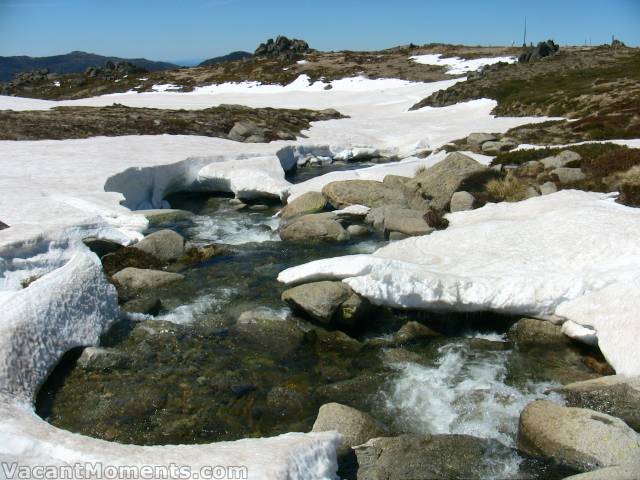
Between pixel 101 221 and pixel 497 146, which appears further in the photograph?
pixel 497 146

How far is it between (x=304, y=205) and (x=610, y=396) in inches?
542

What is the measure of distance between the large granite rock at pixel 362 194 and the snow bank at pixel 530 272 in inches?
230

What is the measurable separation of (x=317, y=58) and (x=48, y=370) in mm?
103073

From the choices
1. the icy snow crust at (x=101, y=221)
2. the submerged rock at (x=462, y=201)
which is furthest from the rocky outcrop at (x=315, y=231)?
the icy snow crust at (x=101, y=221)

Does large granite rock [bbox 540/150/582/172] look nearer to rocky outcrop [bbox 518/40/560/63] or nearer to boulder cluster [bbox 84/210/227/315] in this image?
boulder cluster [bbox 84/210/227/315]

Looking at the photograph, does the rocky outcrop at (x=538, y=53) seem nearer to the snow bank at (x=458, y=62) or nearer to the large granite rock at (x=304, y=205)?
the snow bank at (x=458, y=62)

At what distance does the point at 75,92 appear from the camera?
91.4 metres

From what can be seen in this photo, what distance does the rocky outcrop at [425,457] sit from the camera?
6.87 meters

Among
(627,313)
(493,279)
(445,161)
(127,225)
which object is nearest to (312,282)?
(493,279)

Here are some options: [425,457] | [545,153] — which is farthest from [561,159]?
[425,457]

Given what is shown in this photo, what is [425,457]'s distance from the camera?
7.13m

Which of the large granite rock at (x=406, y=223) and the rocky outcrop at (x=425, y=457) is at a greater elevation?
the large granite rock at (x=406, y=223)

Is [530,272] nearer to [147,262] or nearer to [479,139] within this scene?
[147,262]

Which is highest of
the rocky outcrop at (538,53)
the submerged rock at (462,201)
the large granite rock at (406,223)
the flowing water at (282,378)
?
the rocky outcrop at (538,53)
